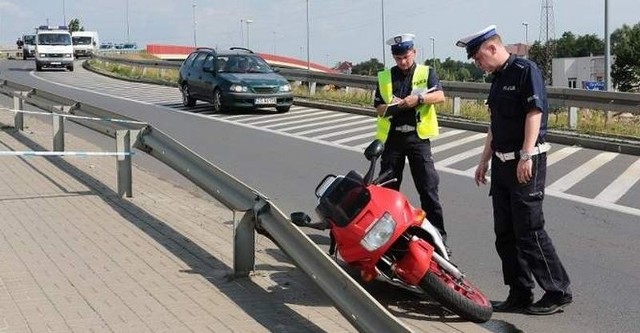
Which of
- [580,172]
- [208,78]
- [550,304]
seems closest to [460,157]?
[580,172]

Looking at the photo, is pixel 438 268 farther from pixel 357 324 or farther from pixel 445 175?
pixel 445 175

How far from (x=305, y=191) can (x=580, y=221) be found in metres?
3.27

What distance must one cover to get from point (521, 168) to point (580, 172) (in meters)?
6.59

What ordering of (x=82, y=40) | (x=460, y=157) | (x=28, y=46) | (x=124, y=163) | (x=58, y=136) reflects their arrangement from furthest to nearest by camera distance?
(x=82, y=40)
(x=28, y=46)
(x=460, y=157)
(x=58, y=136)
(x=124, y=163)

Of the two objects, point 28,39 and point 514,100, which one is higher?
point 28,39

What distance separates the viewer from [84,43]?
228ft

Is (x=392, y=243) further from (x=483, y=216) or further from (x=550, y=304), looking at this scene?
(x=483, y=216)

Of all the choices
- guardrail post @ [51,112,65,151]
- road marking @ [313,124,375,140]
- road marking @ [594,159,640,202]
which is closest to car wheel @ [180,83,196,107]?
road marking @ [313,124,375,140]

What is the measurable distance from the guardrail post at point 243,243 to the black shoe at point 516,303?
1.78m

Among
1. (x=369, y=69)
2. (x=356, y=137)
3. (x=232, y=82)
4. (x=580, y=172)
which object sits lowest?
(x=580, y=172)

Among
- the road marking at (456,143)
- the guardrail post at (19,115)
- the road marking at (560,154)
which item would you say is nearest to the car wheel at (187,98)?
the guardrail post at (19,115)

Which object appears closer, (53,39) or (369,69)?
(369,69)

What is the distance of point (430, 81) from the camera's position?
6.33 m

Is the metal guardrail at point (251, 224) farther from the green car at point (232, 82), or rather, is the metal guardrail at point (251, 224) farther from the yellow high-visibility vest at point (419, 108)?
the green car at point (232, 82)
